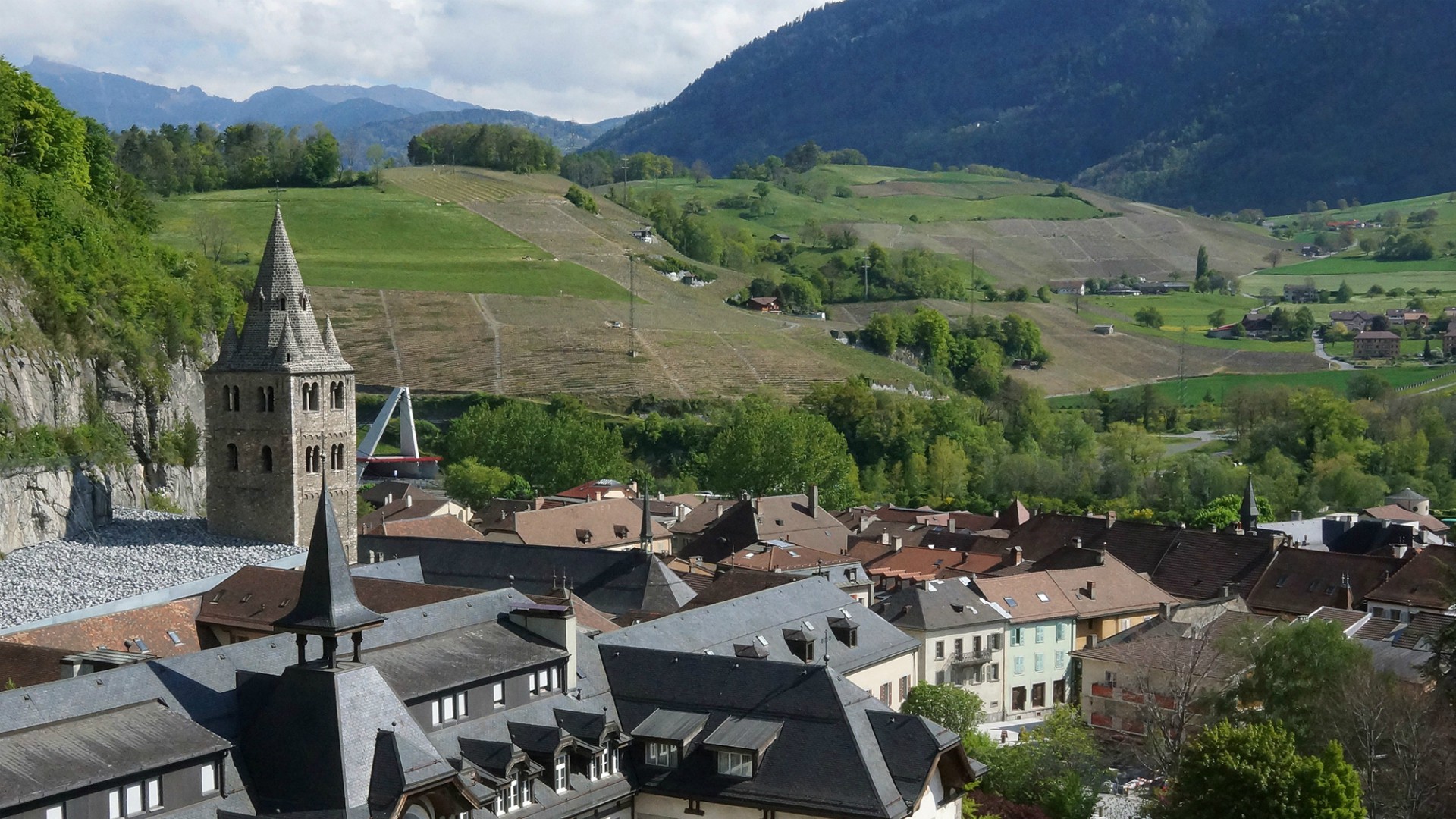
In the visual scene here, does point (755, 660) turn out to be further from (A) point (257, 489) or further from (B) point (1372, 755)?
(A) point (257, 489)

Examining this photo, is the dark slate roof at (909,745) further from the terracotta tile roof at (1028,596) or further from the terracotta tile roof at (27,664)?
the terracotta tile roof at (1028,596)

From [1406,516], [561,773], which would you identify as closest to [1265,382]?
[1406,516]

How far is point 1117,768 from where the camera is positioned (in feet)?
196

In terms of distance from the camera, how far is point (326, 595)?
31.3m

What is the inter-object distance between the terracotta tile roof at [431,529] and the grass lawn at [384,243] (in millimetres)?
66032

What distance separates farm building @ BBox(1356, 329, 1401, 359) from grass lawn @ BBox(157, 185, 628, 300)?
81750 millimetres

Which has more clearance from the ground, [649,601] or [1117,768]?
[649,601]

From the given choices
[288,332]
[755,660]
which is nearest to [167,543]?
[288,332]

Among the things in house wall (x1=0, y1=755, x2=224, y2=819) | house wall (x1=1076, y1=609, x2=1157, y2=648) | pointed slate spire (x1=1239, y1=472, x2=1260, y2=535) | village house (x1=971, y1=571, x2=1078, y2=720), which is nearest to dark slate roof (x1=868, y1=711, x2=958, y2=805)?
house wall (x1=0, y1=755, x2=224, y2=819)

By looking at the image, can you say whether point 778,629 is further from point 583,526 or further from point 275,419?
point 583,526

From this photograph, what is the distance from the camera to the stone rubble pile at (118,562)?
55375 mm

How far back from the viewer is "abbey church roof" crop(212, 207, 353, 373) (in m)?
64.1

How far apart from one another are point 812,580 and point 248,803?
86.2ft

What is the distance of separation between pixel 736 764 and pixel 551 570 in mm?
32027
